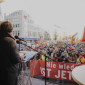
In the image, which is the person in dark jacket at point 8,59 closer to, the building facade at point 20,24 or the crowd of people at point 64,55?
the crowd of people at point 64,55

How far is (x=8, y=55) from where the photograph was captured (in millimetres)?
1498

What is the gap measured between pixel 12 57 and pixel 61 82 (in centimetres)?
366

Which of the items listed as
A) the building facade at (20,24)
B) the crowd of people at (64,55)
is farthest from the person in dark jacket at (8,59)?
the building facade at (20,24)

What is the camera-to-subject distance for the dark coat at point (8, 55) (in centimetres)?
148

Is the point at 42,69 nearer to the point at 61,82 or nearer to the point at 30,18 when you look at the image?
the point at 61,82

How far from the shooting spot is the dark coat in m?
1.48

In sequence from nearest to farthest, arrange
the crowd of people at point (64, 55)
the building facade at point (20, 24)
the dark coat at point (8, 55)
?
the dark coat at point (8, 55), the crowd of people at point (64, 55), the building facade at point (20, 24)

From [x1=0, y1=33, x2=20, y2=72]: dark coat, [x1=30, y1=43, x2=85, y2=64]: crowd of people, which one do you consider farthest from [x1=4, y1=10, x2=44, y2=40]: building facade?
[x1=0, y1=33, x2=20, y2=72]: dark coat

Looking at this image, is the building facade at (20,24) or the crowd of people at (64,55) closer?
the crowd of people at (64,55)

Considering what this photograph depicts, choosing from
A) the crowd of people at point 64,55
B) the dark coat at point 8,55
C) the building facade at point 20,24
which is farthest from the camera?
the building facade at point 20,24

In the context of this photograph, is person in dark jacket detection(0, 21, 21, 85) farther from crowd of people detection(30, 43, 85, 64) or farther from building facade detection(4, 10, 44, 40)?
building facade detection(4, 10, 44, 40)

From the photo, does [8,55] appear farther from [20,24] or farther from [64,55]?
[20,24]

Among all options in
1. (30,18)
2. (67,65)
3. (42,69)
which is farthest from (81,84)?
(30,18)

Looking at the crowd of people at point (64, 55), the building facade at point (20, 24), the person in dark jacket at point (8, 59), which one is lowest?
the crowd of people at point (64, 55)
